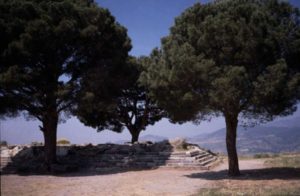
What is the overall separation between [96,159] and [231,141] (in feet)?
37.8

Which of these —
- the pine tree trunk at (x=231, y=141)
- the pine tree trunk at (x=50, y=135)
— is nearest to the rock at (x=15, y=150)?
the pine tree trunk at (x=50, y=135)

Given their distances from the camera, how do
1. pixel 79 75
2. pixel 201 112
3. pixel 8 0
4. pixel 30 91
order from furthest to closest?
1. pixel 79 75
2. pixel 30 91
3. pixel 8 0
4. pixel 201 112

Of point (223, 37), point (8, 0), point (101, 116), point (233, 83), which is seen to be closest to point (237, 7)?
point (223, 37)

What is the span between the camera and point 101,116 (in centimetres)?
3494

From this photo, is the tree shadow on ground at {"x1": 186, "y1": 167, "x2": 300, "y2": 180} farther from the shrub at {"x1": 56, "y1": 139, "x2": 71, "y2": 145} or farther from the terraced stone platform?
the shrub at {"x1": 56, "y1": 139, "x2": 71, "y2": 145}

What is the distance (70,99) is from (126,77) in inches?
196

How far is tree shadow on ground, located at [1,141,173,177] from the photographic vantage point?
23.1 meters

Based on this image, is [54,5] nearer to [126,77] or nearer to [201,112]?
[126,77]

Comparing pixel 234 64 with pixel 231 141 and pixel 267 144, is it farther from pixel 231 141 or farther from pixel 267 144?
pixel 267 144

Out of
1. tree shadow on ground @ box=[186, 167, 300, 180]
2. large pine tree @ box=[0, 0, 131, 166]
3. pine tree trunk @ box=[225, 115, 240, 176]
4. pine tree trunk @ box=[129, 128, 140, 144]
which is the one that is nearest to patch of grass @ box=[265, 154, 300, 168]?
tree shadow on ground @ box=[186, 167, 300, 180]

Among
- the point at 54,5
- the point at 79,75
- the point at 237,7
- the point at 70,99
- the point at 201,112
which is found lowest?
the point at 201,112

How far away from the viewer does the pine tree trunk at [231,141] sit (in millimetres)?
18203

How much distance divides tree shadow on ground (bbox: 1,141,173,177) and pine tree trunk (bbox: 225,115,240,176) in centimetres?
675

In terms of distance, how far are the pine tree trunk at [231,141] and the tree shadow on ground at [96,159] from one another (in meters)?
6.75
